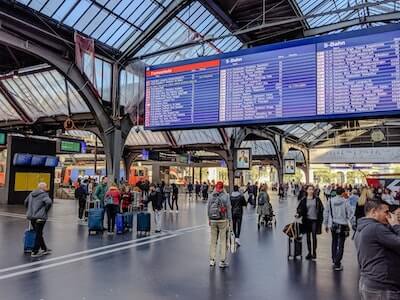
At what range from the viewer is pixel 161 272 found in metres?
6.70

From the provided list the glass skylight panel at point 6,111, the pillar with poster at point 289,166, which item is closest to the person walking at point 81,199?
the glass skylight panel at point 6,111

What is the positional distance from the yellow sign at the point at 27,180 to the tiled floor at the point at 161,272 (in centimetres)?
1350

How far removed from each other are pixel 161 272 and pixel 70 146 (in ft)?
55.1

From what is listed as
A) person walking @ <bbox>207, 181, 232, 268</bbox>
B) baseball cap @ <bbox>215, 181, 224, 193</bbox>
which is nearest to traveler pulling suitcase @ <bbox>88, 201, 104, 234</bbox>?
person walking @ <bbox>207, 181, 232, 268</bbox>

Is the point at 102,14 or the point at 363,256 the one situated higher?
the point at 102,14

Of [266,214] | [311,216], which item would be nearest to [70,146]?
[266,214]

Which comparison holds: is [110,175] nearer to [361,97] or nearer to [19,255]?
[19,255]

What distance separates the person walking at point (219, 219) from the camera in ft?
23.8

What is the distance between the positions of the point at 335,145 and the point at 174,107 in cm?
4392

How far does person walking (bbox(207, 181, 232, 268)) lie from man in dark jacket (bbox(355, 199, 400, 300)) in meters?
4.39

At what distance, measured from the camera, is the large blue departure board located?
770cm

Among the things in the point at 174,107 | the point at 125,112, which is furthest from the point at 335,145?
the point at 174,107

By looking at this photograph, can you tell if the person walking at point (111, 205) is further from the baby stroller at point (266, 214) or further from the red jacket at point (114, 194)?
the baby stroller at point (266, 214)

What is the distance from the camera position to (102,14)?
13586 millimetres
